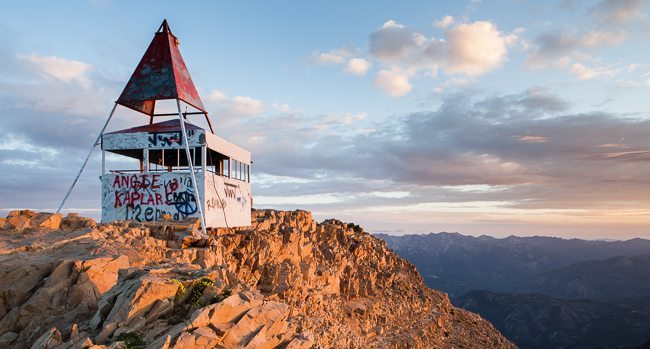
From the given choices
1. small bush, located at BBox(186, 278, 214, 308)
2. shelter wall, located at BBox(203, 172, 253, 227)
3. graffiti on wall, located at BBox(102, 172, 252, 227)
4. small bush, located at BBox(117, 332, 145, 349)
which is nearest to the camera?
small bush, located at BBox(117, 332, 145, 349)

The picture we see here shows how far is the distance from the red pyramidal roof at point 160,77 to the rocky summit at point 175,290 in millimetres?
7556

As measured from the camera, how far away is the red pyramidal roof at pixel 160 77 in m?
23.7

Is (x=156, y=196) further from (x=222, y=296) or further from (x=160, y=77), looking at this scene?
(x=222, y=296)

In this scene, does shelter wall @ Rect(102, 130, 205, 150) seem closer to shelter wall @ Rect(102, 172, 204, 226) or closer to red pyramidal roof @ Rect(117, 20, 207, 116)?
shelter wall @ Rect(102, 172, 204, 226)

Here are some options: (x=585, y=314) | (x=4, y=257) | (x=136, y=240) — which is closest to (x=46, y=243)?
(x=4, y=257)

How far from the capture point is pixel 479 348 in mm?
43938

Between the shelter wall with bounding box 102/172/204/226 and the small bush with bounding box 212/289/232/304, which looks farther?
the shelter wall with bounding box 102/172/204/226

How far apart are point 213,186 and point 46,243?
31.6 feet

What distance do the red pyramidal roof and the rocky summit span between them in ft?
24.8

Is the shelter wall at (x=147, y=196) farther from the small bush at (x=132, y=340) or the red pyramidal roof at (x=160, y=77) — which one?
the small bush at (x=132, y=340)

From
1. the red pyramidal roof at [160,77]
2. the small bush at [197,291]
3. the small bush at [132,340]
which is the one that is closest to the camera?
the small bush at [132,340]

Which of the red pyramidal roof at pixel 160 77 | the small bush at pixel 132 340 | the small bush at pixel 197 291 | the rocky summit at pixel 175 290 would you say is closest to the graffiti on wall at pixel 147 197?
the rocky summit at pixel 175 290

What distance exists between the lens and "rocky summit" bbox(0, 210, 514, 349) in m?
8.38

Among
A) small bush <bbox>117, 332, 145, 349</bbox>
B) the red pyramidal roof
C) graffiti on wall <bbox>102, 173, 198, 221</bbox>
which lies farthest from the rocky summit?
the red pyramidal roof
